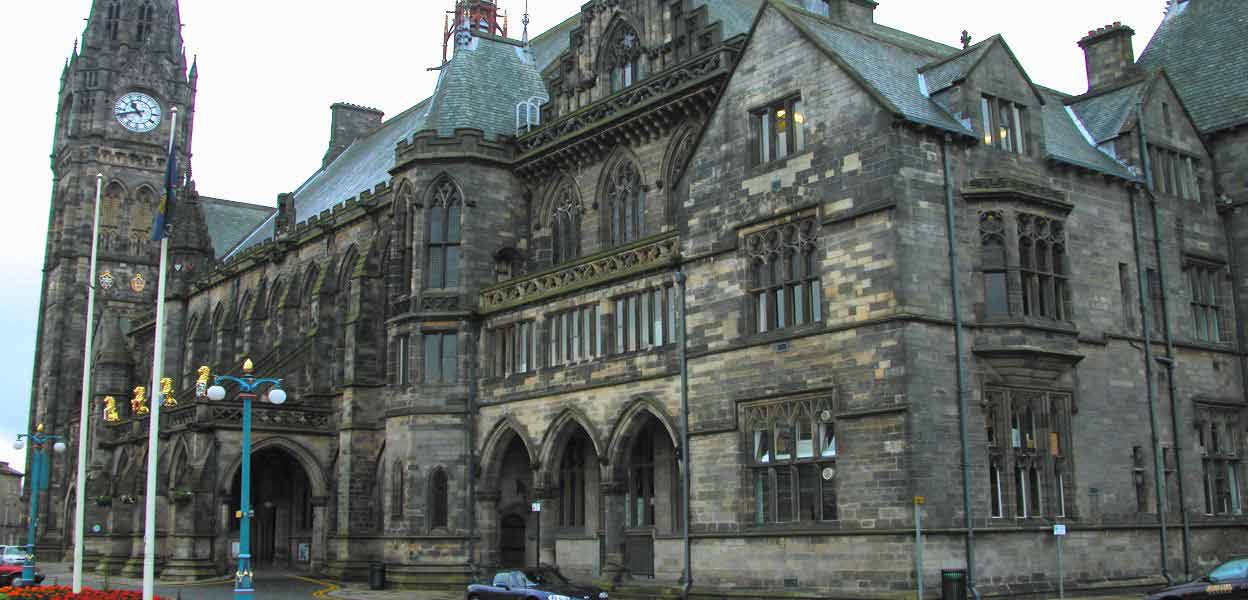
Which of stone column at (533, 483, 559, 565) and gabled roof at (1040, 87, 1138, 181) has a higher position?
gabled roof at (1040, 87, 1138, 181)

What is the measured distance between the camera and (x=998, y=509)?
26703mm

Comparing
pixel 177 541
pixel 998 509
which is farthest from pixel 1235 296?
pixel 177 541

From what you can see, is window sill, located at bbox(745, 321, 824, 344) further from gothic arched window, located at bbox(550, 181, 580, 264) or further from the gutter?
gothic arched window, located at bbox(550, 181, 580, 264)

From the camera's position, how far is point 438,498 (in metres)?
39.5

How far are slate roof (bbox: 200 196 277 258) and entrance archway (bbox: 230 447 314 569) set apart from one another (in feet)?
89.6

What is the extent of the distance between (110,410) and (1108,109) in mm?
54015

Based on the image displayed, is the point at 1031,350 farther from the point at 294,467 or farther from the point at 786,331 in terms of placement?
the point at 294,467

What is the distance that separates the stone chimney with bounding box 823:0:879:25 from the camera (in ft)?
120

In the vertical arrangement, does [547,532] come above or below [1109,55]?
below

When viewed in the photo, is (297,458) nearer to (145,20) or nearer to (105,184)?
(105,184)

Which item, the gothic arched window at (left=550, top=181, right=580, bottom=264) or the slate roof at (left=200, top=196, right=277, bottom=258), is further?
the slate roof at (left=200, top=196, right=277, bottom=258)

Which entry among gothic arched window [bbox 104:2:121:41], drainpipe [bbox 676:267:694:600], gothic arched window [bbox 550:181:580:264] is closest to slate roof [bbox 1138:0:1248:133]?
drainpipe [bbox 676:267:694:600]

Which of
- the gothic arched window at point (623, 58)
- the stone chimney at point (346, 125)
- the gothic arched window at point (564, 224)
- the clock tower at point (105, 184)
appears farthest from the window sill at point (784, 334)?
the clock tower at point (105, 184)

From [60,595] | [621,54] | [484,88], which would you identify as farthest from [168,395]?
[60,595]
